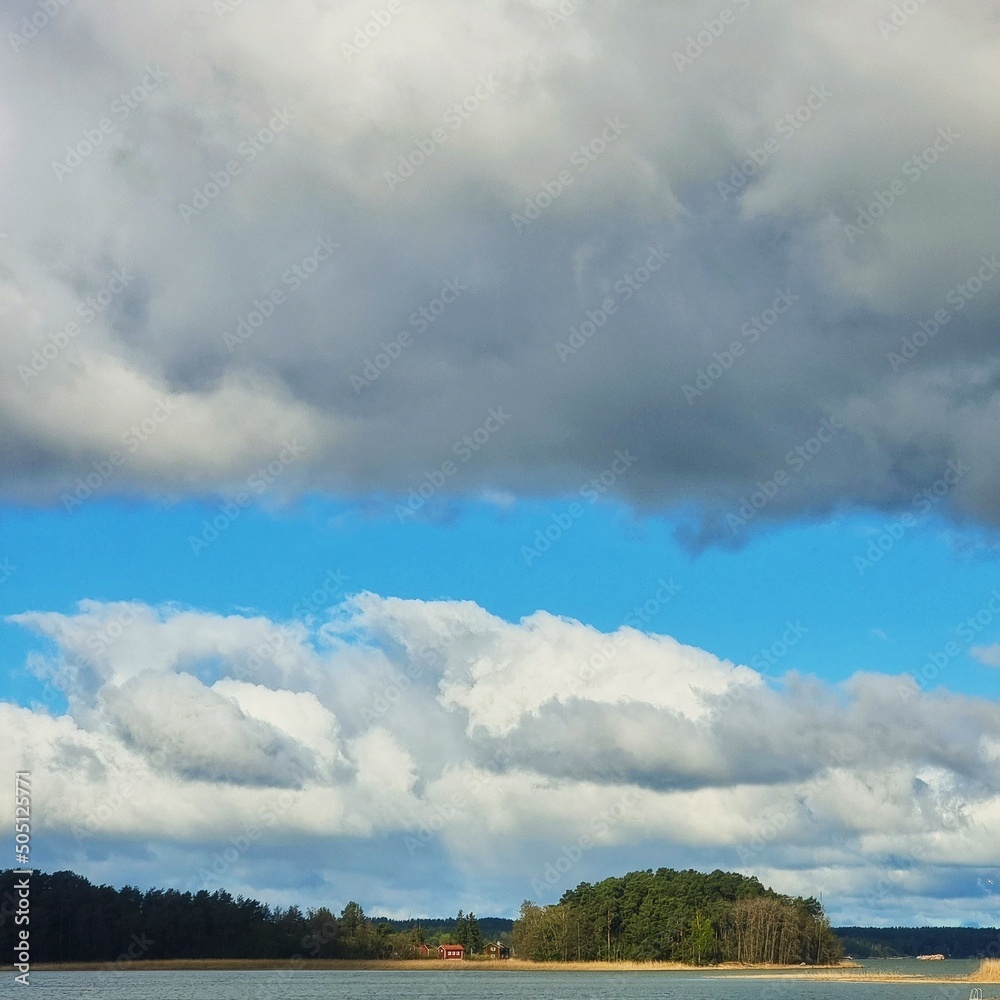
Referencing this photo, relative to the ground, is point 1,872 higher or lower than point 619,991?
higher

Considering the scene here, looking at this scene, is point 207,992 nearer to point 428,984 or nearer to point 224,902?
point 428,984

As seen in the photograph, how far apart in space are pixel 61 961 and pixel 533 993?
85426mm

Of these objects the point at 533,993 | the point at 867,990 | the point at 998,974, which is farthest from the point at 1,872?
the point at 998,974

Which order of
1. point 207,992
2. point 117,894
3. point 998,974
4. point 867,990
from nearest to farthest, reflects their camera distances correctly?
point 998,974 < point 207,992 < point 867,990 < point 117,894

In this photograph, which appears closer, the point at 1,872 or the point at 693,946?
the point at 1,872

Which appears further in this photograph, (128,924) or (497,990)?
(128,924)

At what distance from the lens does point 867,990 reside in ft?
392

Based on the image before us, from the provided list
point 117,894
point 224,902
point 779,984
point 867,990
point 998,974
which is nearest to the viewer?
point 998,974

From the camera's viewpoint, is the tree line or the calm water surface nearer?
the calm water surface

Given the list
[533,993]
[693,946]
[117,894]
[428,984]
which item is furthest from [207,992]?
[693,946]

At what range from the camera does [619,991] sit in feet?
394

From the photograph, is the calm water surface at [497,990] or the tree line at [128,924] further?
the tree line at [128,924]

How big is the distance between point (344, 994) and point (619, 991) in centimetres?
2606

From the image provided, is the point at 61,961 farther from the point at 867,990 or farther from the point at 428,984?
the point at 867,990
